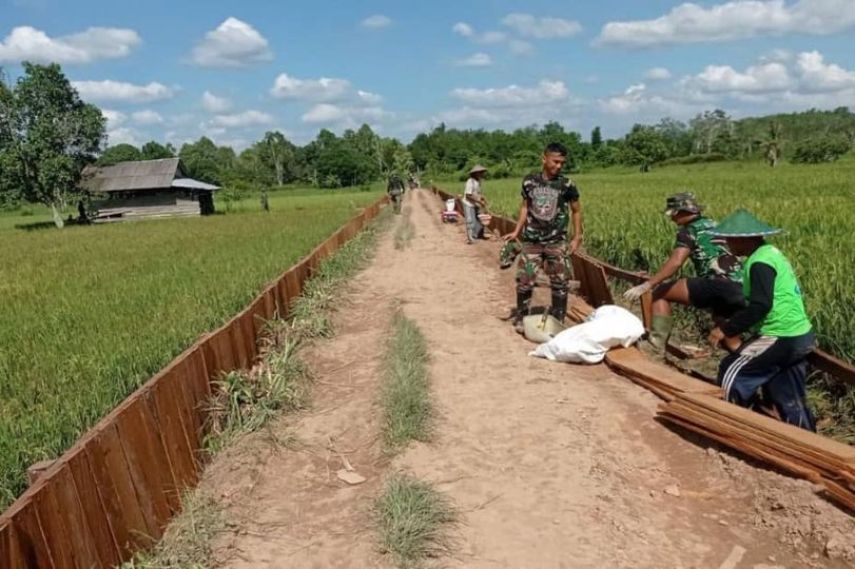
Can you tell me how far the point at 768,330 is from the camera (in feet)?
13.0

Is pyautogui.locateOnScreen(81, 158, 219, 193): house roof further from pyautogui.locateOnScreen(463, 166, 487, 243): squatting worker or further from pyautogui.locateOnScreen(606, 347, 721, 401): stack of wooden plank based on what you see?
pyautogui.locateOnScreen(606, 347, 721, 401): stack of wooden plank

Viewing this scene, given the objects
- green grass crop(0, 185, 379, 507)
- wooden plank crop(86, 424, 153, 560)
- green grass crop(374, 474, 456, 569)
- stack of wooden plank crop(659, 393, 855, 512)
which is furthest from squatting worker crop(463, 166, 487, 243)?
wooden plank crop(86, 424, 153, 560)

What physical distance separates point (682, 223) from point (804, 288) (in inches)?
52.9

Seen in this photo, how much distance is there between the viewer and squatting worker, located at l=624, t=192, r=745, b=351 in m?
4.84

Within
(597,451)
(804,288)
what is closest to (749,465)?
(597,451)

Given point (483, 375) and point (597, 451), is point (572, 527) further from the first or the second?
point (483, 375)

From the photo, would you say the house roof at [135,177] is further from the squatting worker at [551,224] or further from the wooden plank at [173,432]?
the wooden plank at [173,432]

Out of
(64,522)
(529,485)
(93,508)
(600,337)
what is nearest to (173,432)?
(93,508)

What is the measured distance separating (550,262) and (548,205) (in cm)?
58

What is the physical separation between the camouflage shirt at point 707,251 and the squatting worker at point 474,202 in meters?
8.09

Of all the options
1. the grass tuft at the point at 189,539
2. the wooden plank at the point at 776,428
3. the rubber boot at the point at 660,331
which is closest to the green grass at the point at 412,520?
the grass tuft at the point at 189,539

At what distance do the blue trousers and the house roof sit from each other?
3916cm

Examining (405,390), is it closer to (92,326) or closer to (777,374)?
(777,374)

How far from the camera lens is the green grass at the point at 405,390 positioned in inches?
171
